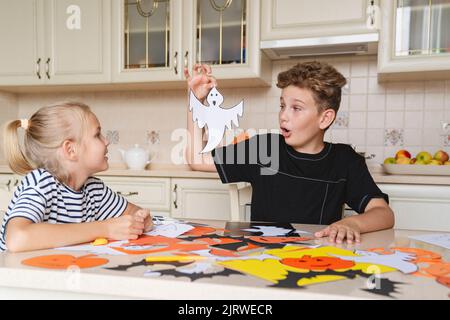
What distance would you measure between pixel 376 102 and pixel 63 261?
7.26 feet

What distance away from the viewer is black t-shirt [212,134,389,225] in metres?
1.41

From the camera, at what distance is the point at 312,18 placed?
7.54ft

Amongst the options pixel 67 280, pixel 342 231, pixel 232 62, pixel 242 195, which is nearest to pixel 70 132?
pixel 67 280

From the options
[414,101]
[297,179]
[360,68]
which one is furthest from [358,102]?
[297,179]

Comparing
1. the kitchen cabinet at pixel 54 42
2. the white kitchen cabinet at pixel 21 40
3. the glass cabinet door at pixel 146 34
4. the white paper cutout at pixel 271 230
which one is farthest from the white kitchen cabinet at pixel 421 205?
the white kitchen cabinet at pixel 21 40

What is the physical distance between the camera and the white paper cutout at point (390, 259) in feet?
2.19

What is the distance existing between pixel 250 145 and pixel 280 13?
3.51ft

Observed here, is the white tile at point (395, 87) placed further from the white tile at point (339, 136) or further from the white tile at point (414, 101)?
the white tile at point (339, 136)

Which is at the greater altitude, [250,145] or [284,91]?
[284,91]

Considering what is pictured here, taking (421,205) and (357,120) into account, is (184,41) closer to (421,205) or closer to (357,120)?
(357,120)

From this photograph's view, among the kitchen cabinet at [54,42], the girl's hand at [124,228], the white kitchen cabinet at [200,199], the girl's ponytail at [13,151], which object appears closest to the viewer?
the girl's hand at [124,228]

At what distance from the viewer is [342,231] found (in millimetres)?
889

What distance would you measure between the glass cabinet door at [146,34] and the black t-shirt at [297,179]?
1204 mm
